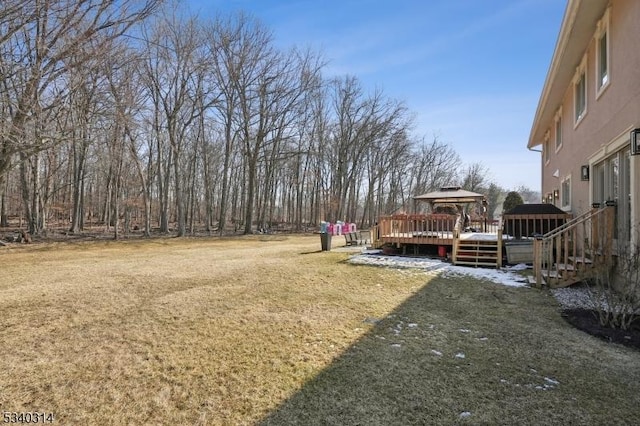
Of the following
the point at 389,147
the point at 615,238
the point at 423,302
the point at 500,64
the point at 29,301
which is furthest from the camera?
the point at 389,147

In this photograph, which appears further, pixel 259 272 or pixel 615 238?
pixel 259 272

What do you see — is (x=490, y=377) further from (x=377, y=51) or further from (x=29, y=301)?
(x=377, y=51)

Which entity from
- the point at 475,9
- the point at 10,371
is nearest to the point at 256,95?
the point at 475,9

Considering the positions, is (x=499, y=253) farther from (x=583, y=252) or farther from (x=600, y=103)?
(x=600, y=103)

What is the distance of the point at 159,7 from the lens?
29.4 ft

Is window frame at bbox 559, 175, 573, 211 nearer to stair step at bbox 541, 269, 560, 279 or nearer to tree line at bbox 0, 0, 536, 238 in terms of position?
stair step at bbox 541, 269, 560, 279

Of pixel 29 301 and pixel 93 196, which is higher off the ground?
pixel 93 196

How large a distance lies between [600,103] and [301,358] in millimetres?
7373

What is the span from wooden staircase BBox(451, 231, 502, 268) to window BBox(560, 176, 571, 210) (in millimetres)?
2743

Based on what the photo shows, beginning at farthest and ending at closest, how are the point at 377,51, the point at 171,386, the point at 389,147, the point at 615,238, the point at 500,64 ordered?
the point at 389,147 → the point at 377,51 → the point at 500,64 → the point at 615,238 → the point at 171,386

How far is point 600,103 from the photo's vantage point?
689 cm

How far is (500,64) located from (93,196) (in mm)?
37745

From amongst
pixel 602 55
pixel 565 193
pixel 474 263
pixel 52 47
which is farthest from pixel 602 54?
pixel 52 47

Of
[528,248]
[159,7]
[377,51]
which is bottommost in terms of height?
[528,248]
